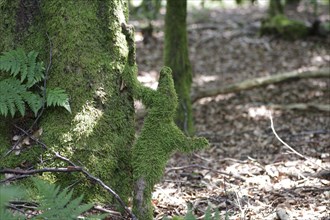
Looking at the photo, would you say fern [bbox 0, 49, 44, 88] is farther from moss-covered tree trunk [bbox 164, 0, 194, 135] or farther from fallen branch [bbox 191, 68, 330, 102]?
fallen branch [bbox 191, 68, 330, 102]

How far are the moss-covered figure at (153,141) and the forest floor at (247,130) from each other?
0.48 meters

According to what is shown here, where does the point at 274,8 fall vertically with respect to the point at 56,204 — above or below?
above

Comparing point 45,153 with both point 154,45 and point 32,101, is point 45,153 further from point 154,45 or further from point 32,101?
point 154,45

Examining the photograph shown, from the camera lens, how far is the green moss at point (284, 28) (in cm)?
1203

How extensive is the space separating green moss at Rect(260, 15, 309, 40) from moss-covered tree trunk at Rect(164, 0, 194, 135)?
5993mm

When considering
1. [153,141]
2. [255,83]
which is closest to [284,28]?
[255,83]

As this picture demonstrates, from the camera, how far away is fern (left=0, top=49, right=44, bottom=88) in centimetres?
353

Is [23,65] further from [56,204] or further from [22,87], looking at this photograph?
[56,204]

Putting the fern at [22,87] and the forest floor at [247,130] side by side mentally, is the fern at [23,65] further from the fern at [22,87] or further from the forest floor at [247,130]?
the forest floor at [247,130]

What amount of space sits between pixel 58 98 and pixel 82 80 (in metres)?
0.30

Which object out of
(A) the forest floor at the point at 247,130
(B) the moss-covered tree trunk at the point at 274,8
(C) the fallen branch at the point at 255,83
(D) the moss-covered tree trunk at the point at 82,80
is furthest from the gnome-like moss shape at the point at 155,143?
(B) the moss-covered tree trunk at the point at 274,8

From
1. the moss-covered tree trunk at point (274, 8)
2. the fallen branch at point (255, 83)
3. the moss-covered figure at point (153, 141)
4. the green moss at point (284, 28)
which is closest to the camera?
the moss-covered figure at point (153, 141)

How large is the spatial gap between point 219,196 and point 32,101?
6.18 feet

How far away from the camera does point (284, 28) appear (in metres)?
12.1
